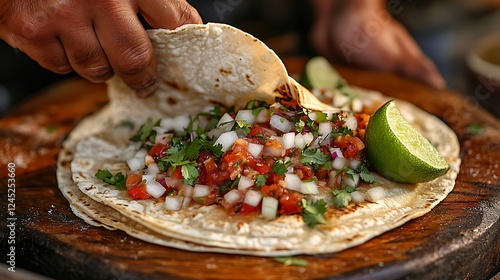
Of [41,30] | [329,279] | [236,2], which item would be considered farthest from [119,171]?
[236,2]

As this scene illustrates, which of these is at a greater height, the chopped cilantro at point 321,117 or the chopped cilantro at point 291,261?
the chopped cilantro at point 321,117

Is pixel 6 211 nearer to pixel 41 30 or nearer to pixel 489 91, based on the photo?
pixel 41 30

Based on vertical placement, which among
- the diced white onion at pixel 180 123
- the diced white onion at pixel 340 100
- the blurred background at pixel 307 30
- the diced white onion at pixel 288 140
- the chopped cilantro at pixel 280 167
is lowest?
the blurred background at pixel 307 30

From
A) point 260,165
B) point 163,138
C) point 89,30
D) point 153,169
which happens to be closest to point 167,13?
point 89,30

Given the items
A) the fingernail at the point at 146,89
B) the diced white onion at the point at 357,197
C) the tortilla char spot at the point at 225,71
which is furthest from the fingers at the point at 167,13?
the diced white onion at the point at 357,197

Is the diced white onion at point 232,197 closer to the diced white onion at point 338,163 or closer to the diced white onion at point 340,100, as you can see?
the diced white onion at point 338,163

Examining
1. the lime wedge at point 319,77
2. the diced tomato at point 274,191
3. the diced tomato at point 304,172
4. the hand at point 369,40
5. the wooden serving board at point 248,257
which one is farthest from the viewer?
the hand at point 369,40

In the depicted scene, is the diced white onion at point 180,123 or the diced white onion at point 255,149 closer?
the diced white onion at point 255,149
